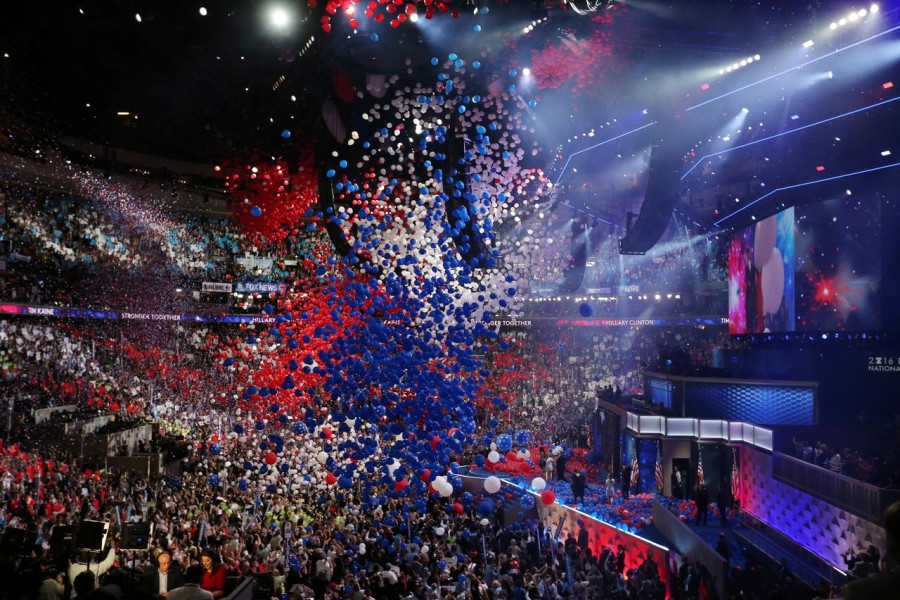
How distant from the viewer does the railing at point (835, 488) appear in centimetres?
721

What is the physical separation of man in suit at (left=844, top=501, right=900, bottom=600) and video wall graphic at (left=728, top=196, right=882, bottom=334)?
8337 millimetres

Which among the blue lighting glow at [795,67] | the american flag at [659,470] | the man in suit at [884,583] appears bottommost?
the american flag at [659,470]

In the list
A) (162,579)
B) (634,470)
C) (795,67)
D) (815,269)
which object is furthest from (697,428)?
(162,579)

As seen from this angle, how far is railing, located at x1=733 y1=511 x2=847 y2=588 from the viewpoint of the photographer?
814 cm

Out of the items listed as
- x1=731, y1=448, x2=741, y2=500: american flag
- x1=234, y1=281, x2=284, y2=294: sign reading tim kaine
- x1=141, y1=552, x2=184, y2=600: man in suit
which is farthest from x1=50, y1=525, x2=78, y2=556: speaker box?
x1=234, y1=281, x2=284, y2=294: sign reading tim kaine

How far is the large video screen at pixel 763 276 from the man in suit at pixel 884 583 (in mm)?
9830

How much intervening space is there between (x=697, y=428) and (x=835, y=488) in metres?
4.24

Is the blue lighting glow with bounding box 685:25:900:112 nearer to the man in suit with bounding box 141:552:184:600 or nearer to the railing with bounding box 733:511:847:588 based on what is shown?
the railing with bounding box 733:511:847:588

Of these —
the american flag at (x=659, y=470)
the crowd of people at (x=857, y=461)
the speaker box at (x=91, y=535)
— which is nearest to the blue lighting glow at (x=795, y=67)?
the crowd of people at (x=857, y=461)

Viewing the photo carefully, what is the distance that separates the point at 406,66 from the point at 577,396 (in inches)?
543

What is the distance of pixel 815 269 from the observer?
10.1 metres

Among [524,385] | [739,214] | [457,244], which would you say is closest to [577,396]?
[524,385]

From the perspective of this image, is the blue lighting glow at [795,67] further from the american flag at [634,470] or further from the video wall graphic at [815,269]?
the american flag at [634,470]

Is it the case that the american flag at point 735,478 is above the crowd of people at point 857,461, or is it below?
below
